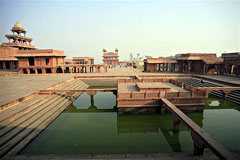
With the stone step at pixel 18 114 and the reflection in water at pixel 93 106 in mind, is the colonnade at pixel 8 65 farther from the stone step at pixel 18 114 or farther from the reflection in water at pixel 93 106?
the stone step at pixel 18 114

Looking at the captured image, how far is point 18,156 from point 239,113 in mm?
17479

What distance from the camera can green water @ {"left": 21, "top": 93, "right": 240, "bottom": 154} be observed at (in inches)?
299

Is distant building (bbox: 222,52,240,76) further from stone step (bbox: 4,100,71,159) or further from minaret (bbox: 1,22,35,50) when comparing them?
minaret (bbox: 1,22,35,50)

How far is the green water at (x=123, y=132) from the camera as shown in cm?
760

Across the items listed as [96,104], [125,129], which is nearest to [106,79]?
[96,104]

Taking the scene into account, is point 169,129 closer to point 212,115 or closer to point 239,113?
point 212,115

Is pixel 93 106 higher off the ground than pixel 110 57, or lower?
lower

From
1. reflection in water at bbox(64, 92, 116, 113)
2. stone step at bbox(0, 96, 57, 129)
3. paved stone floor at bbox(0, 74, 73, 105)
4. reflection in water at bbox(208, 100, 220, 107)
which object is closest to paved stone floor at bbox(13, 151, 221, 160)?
stone step at bbox(0, 96, 57, 129)

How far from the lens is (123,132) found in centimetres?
958

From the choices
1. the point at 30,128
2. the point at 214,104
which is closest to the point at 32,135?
the point at 30,128

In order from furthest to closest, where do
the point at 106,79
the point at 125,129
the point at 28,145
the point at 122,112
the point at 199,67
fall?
the point at 199,67
the point at 106,79
the point at 122,112
the point at 125,129
the point at 28,145

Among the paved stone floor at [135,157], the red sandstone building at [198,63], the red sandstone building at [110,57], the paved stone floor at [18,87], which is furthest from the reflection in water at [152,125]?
the red sandstone building at [110,57]

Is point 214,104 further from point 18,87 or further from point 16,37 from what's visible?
point 16,37

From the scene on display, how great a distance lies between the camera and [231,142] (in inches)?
320
